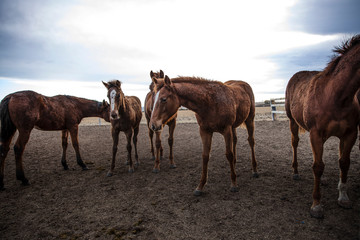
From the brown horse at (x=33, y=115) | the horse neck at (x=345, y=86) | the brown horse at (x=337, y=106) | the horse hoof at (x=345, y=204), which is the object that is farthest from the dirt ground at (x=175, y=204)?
the horse neck at (x=345, y=86)

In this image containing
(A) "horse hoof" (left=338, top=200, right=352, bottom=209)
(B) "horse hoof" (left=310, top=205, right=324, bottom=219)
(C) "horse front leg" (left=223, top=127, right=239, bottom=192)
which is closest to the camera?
(B) "horse hoof" (left=310, top=205, right=324, bottom=219)

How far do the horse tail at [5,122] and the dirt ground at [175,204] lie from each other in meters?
1.21

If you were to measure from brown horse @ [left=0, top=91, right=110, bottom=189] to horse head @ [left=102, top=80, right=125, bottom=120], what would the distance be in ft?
4.97

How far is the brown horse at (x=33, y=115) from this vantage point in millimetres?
4578

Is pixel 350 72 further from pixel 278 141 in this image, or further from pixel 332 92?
pixel 278 141

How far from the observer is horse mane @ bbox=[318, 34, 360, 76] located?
2.79 m

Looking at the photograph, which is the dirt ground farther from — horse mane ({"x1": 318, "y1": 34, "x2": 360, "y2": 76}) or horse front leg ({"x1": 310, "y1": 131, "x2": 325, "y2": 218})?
horse mane ({"x1": 318, "y1": 34, "x2": 360, "y2": 76})

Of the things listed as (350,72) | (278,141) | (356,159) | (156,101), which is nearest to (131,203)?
(156,101)

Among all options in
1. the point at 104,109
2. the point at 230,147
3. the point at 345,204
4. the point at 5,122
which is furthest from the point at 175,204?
the point at 104,109

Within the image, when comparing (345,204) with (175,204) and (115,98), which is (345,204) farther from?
(115,98)

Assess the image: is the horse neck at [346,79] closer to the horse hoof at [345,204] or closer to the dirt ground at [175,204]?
the horse hoof at [345,204]

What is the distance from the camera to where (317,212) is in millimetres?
2838

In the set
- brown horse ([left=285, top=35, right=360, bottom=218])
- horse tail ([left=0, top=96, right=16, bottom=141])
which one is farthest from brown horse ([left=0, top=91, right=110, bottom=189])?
brown horse ([left=285, top=35, right=360, bottom=218])

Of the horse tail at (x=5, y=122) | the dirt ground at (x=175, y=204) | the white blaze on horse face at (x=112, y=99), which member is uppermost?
the white blaze on horse face at (x=112, y=99)
